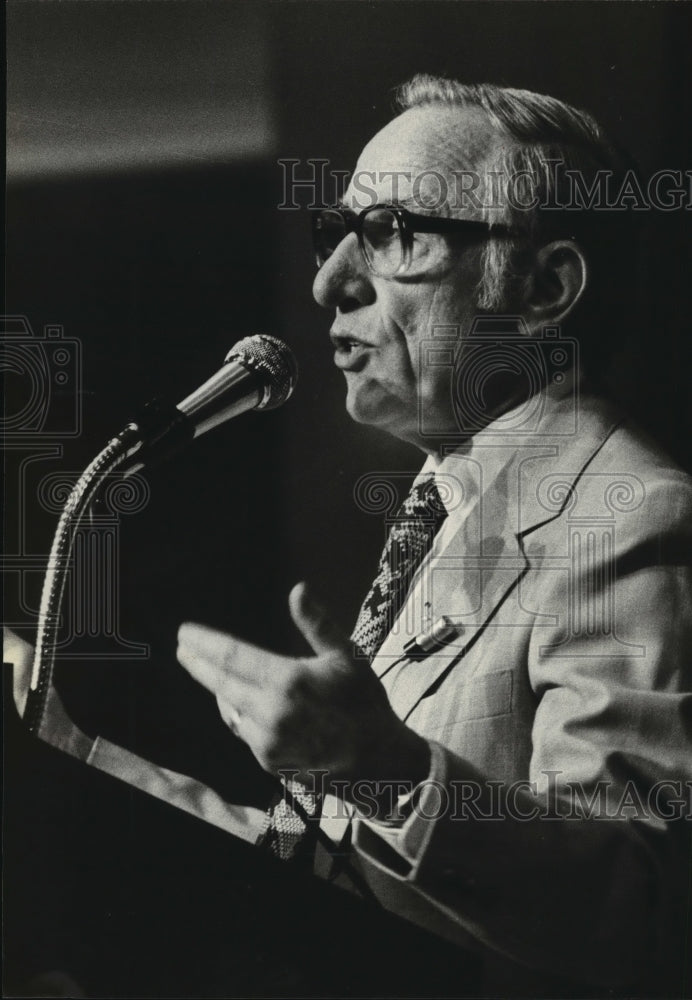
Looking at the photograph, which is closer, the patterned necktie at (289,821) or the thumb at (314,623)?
the thumb at (314,623)

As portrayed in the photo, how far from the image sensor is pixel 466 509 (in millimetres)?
2023

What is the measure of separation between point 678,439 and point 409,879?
1.04 meters

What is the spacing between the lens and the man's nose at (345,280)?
6.68 ft

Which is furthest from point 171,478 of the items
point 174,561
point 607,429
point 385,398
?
point 607,429

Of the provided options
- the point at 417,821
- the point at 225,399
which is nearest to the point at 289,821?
the point at 417,821

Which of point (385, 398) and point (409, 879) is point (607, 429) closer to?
point (385, 398)

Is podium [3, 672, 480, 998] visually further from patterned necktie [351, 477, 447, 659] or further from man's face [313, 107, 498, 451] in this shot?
man's face [313, 107, 498, 451]

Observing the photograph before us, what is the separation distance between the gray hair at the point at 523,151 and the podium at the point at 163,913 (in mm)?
1273

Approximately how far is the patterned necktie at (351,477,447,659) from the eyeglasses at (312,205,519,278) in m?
0.46

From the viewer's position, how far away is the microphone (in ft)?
6.75

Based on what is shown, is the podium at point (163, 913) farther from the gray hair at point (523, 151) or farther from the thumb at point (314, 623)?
the gray hair at point (523, 151)

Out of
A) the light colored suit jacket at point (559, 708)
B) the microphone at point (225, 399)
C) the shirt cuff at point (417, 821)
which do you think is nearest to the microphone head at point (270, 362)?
the microphone at point (225, 399)

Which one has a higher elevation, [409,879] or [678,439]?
[678,439]

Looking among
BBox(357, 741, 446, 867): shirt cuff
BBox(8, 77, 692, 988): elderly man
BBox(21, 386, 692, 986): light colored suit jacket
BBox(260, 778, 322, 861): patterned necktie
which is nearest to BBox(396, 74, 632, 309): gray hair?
BBox(8, 77, 692, 988): elderly man
